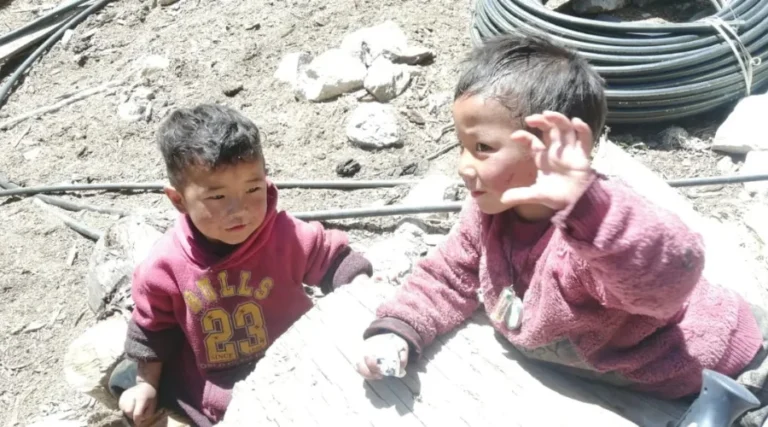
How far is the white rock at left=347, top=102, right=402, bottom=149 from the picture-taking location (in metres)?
4.07

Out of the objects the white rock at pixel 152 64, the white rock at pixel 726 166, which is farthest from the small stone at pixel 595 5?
the white rock at pixel 152 64

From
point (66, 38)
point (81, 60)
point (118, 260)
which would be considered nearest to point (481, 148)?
point (118, 260)

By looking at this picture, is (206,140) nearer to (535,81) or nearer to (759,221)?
(535,81)

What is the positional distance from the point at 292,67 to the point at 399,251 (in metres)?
2.06

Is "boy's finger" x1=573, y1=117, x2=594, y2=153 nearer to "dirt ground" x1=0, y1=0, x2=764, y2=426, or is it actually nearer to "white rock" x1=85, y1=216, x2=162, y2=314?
"dirt ground" x1=0, y1=0, x2=764, y2=426

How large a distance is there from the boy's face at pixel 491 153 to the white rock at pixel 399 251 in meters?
0.87

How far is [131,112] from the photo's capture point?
15.7ft

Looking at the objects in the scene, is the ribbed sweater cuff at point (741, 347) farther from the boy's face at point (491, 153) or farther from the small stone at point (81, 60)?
the small stone at point (81, 60)

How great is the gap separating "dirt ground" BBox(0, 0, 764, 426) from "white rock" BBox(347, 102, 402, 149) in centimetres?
6

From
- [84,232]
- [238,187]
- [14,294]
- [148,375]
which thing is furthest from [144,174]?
[238,187]

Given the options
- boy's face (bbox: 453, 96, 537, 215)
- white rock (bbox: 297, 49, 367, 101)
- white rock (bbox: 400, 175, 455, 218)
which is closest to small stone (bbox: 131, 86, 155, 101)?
white rock (bbox: 297, 49, 367, 101)

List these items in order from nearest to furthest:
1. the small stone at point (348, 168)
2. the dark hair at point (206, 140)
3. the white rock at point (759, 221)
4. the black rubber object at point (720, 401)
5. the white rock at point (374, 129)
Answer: the black rubber object at point (720, 401), the dark hair at point (206, 140), the white rock at point (759, 221), the small stone at point (348, 168), the white rock at point (374, 129)

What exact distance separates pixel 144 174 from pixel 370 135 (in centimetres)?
135

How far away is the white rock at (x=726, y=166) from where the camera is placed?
11.3ft
